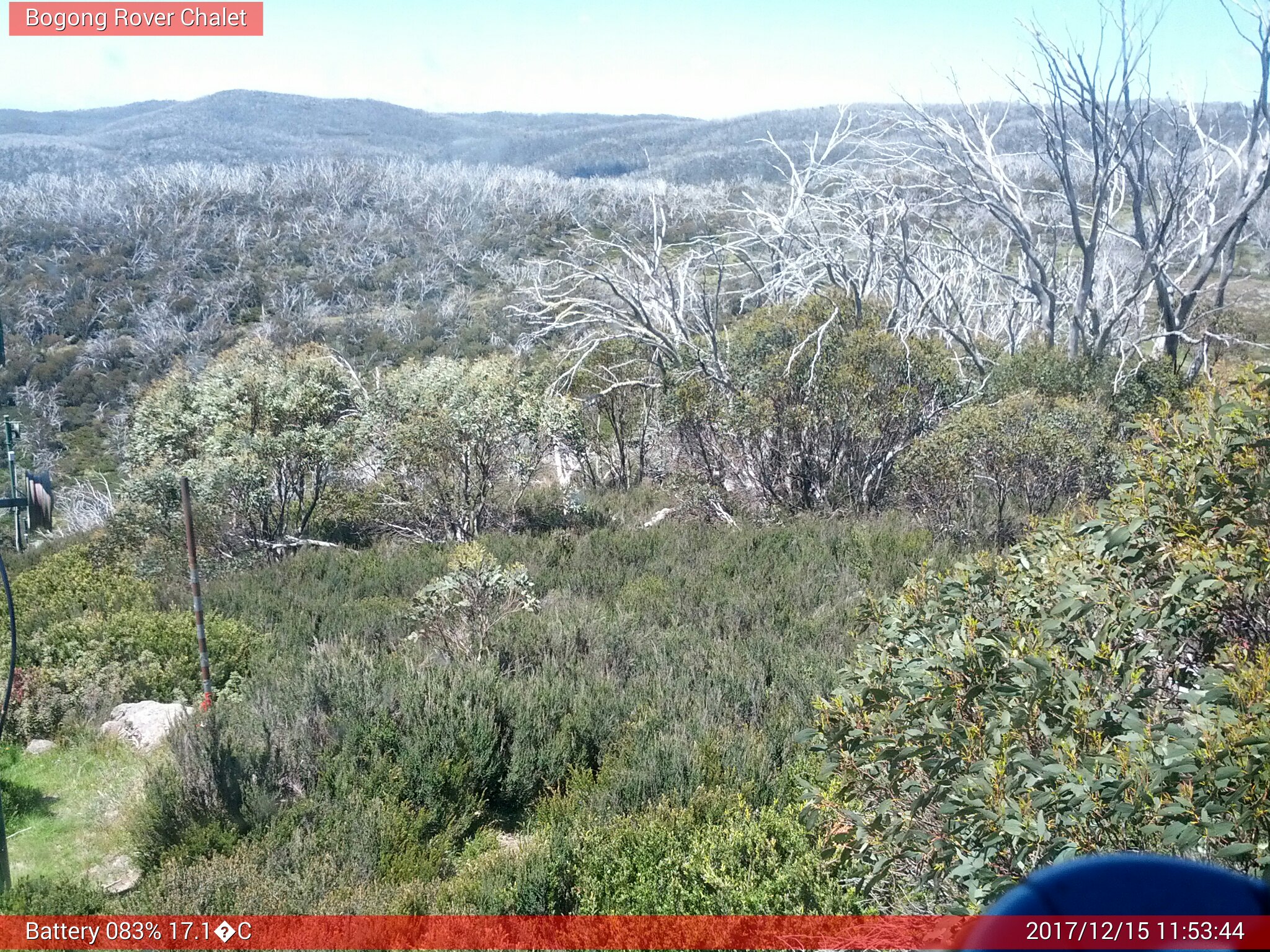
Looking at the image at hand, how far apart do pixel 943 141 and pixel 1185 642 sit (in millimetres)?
11072

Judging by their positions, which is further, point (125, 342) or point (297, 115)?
point (297, 115)

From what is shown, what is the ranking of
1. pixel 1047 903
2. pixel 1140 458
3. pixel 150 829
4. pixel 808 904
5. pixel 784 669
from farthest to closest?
pixel 784 669
pixel 150 829
pixel 808 904
pixel 1140 458
pixel 1047 903

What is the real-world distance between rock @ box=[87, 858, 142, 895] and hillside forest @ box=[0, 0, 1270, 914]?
66 millimetres

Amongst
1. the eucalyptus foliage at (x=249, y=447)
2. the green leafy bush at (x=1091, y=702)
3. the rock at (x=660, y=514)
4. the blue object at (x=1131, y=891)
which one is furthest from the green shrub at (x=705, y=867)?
the eucalyptus foliage at (x=249, y=447)

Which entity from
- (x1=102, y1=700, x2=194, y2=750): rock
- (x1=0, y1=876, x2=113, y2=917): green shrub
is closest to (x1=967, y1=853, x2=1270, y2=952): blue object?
(x1=0, y1=876, x2=113, y2=917): green shrub

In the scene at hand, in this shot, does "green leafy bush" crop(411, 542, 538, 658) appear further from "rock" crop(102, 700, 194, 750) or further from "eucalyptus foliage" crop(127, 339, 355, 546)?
"eucalyptus foliage" crop(127, 339, 355, 546)

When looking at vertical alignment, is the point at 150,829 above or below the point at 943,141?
below

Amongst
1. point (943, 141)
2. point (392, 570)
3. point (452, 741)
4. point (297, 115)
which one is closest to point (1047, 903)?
point (452, 741)

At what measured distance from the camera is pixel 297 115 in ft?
275

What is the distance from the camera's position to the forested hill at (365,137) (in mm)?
61531

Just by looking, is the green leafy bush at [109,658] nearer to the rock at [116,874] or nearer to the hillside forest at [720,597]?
the hillside forest at [720,597]

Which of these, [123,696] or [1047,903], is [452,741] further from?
[1047,903]

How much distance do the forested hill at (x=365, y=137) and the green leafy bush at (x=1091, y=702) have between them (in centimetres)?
5573

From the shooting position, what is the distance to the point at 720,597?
25.9 ft
